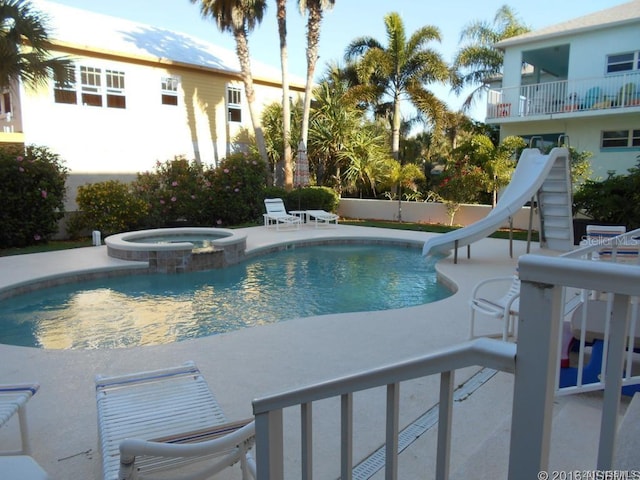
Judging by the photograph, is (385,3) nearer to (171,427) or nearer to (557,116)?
(557,116)

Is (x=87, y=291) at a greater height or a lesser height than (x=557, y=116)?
lesser

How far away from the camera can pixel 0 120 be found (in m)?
16.6

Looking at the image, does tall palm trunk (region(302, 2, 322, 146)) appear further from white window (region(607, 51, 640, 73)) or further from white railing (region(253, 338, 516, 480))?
white railing (region(253, 338, 516, 480))

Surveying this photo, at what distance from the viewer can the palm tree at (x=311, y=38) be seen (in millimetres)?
20141

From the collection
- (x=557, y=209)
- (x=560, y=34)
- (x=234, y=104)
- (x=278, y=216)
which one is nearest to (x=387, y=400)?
(x=557, y=209)

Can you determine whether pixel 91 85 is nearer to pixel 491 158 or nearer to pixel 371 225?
pixel 371 225

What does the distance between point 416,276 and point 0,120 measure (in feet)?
49.6

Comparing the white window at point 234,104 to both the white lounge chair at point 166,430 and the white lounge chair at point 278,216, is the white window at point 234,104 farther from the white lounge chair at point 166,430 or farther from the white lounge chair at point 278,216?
the white lounge chair at point 166,430

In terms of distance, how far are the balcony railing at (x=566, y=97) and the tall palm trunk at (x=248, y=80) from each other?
9291mm

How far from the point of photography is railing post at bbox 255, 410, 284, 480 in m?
1.65

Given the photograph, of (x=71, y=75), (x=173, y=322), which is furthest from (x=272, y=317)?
(x=71, y=75)

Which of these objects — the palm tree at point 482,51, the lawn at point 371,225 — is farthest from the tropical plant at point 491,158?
the palm tree at point 482,51

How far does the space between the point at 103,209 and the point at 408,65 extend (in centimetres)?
1478

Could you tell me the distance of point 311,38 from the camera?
2073cm
